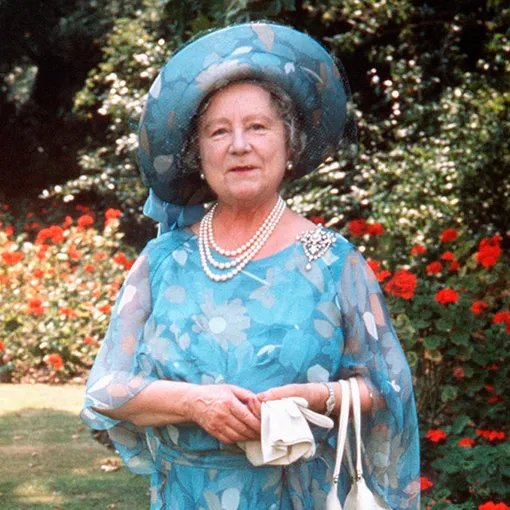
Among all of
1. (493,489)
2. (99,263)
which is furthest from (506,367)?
(99,263)

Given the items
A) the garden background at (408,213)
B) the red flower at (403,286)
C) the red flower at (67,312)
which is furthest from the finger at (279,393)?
the red flower at (67,312)

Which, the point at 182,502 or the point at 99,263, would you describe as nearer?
the point at 182,502

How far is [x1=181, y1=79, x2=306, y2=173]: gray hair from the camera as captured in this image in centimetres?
220

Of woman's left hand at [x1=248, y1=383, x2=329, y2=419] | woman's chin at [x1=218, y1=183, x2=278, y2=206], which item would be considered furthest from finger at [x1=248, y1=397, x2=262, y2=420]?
woman's chin at [x1=218, y1=183, x2=278, y2=206]

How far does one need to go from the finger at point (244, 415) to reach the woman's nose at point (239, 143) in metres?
0.53

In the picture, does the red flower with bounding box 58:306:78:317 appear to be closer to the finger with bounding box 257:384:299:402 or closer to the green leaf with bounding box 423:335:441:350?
the green leaf with bounding box 423:335:441:350

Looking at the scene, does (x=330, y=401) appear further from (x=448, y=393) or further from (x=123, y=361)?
(x=448, y=393)

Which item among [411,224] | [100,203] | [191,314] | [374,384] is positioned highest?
[191,314]

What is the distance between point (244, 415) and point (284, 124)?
0.65 m

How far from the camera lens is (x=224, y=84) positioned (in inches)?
85.4

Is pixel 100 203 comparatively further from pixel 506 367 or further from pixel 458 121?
pixel 506 367

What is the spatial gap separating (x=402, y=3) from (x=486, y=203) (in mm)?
1370

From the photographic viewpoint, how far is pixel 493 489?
11.7 feet

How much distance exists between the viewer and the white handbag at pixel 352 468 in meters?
2.07
